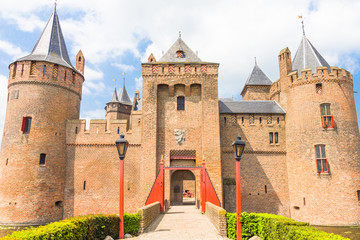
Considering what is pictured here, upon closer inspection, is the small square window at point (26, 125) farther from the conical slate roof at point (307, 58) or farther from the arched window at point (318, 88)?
the arched window at point (318, 88)

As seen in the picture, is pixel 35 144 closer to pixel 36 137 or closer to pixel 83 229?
pixel 36 137

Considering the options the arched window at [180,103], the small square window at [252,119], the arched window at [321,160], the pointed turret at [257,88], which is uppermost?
the pointed turret at [257,88]

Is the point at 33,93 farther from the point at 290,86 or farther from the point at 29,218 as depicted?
the point at 290,86

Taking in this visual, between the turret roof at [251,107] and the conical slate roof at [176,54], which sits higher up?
the conical slate roof at [176,54]

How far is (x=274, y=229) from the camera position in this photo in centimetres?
898

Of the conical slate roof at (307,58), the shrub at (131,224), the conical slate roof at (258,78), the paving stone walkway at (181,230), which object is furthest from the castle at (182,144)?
the shrub at (131,224)

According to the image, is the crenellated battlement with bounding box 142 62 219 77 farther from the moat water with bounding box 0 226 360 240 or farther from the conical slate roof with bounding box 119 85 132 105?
the conical slate roof with bounding box 119 85 132 105

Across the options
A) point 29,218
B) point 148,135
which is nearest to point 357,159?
point 148,135

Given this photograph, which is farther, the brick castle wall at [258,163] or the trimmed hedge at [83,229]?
the brick castle wall at [258,163]

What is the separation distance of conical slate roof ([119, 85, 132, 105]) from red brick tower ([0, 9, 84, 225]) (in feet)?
62.6

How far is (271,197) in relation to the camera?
21.3m

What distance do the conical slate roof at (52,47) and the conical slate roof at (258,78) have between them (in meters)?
18.4

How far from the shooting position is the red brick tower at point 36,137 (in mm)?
19328

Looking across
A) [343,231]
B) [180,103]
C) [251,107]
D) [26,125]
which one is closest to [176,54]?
[180,103]
